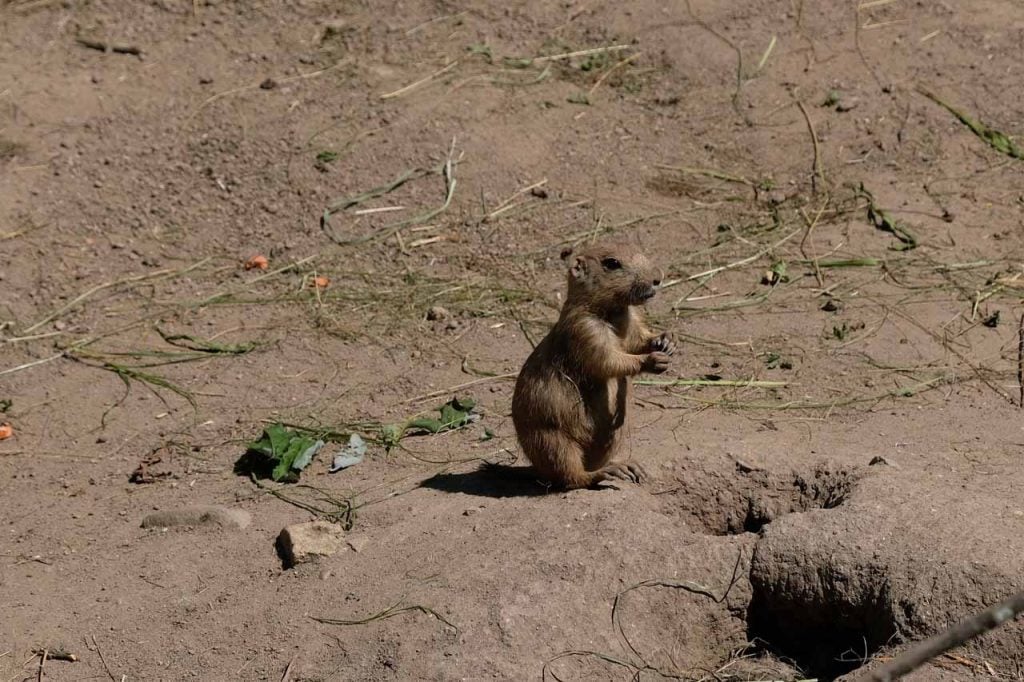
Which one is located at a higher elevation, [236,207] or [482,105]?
[482,105]

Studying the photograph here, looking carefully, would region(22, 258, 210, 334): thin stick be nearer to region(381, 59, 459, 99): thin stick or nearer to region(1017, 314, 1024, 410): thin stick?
region(381, 59, 459, 99): thin stick

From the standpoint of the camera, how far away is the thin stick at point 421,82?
370 inches

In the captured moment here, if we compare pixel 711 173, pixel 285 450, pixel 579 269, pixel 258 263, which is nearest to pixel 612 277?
pixel 579 269

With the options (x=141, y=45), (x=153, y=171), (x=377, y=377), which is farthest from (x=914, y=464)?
(x=141, y=45)

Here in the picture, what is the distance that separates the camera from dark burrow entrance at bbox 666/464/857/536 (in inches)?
214

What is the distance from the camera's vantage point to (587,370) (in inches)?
212

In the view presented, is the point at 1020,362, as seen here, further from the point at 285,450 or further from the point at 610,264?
the point at 285,450

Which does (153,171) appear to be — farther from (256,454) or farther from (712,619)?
(712,619)

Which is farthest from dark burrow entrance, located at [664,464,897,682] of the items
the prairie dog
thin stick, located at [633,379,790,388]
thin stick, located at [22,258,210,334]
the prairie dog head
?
thin stick, located at [22,258,210,334]

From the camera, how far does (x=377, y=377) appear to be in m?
7.00

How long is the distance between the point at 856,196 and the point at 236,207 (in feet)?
14.0

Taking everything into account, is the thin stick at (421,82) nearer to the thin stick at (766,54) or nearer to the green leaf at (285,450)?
the thin stick at (766,54)

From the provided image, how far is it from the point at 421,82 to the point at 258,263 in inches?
85.9

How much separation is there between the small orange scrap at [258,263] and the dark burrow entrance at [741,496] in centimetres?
378
